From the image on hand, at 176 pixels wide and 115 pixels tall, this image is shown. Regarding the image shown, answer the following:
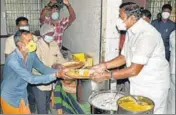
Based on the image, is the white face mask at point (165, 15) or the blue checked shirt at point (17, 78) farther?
the white face mask at point (165, 15)

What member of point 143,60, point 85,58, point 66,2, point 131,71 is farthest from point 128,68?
point 66,2

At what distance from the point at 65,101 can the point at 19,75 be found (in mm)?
1619

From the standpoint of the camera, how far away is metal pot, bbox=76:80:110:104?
399 cm

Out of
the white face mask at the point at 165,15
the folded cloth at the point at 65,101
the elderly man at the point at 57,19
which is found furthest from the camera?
the white face mask at the point at 165,15

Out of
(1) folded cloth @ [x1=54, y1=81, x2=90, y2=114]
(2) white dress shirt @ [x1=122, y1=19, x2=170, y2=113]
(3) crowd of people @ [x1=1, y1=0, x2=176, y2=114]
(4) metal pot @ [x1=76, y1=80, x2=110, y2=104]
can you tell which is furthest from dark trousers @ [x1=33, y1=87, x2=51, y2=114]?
(2) white dress shirt @ [x1=122, y1=19, x2=170, y2=113]

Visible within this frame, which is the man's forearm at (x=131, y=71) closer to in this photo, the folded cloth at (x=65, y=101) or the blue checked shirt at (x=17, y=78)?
the blue checked shirt at (x=17, y=78)

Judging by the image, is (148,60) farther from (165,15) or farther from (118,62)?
(165,15)

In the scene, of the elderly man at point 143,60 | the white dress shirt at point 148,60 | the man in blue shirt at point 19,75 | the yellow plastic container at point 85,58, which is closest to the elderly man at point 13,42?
the yellow plastic container at point 85,58

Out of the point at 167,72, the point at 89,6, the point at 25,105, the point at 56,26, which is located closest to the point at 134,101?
the point at 167,72

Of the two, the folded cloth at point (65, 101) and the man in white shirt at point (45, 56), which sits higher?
the man in white shirt at point (45, 56)

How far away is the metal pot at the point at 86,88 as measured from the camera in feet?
13.1

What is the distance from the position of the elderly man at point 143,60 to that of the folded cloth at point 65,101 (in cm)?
98

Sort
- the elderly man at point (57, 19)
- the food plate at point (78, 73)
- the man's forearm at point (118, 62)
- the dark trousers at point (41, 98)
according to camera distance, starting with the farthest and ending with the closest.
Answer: the elderly man at point (57, 19) → the dark trousers at point (41, 98) → the man's forearm at point (118, 62) → the food plate at point (78, 73)

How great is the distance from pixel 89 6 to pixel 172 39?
4.06ft
